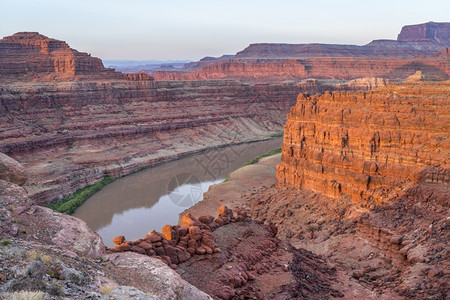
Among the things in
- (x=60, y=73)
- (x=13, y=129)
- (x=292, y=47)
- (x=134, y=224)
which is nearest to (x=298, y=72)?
(x=292, y=47)

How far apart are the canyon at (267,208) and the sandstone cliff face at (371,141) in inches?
2.5

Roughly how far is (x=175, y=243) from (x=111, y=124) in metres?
39.1

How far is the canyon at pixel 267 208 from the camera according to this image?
8.30m

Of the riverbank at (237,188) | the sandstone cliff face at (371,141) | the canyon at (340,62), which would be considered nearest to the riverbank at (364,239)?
the sandstone cliff face at (371,141)

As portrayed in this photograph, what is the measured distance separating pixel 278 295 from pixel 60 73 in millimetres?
59762

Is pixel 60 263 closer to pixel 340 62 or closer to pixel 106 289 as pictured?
pixel 106 289

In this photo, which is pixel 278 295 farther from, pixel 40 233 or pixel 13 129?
pixel 13 129

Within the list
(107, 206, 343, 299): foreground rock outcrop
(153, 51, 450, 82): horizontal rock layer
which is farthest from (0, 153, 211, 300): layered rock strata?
→ (153, 51, 450, 82): horizontal rock layer

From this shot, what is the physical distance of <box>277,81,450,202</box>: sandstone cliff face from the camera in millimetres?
16875

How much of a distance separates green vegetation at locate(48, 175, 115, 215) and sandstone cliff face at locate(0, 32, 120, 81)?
31.2 m

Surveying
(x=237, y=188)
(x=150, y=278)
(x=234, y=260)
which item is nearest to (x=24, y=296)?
(x=150, y=278)

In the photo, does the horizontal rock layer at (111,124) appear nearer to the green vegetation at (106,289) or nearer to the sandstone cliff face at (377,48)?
the green vegetation at (106,289)

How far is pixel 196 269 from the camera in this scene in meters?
11.1

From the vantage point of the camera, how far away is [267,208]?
22.6m
